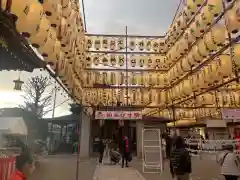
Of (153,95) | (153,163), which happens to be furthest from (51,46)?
(153,95)

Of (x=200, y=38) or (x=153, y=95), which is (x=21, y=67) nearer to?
(x=200, y=38)

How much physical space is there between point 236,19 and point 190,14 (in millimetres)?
4540

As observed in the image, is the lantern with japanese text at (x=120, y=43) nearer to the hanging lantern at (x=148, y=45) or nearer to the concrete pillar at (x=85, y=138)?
the hanging lantern at (x=148, y=45)

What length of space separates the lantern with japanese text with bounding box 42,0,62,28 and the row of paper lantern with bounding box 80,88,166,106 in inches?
412

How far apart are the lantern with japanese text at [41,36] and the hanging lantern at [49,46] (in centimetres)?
36

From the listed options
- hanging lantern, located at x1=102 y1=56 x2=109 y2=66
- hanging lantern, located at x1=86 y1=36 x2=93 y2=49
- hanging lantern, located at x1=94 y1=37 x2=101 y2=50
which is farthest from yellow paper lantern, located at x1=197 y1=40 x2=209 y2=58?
hanging lantern, located at x1=86 y1=36 x2=93 y2=49

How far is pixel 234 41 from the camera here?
7.46m

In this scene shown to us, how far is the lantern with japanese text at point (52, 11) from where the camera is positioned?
5.85 m

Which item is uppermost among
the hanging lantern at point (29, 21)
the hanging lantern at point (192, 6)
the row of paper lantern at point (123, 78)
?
the hanging lantern at point (192, 6)

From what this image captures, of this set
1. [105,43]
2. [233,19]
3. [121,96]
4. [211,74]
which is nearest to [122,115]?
[121,96]

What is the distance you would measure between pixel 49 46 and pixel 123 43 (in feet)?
35.3

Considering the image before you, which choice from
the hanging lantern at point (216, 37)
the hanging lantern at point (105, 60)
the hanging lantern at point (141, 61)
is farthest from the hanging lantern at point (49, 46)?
the hanging lantern at point (141, 61)

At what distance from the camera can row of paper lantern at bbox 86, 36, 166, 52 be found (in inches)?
629

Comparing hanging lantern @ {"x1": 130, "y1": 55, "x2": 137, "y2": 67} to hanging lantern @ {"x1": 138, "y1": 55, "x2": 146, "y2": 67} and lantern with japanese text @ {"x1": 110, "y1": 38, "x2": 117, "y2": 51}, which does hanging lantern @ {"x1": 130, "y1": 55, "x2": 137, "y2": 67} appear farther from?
lantern with japanese text @ {"x1": 110, "y1": 38, "x2": 117, "y2": 51}
